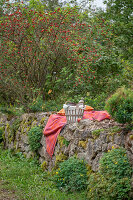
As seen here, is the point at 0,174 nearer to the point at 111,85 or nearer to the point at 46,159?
the point at 46,159

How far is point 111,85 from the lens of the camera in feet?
28.8

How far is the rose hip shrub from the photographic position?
908cm

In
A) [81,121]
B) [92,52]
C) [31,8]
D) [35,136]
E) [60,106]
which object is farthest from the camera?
[31,8]

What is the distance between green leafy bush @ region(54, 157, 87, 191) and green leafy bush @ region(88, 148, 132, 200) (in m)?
0.41

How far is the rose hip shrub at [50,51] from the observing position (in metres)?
9.08

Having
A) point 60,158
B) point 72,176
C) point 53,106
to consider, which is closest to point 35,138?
point 60,158

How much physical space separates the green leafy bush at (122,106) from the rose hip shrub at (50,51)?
454 cm

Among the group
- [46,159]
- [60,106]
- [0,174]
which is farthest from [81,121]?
[60,106]

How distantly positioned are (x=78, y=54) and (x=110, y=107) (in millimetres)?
5585

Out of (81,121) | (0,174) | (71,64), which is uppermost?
(71,64)

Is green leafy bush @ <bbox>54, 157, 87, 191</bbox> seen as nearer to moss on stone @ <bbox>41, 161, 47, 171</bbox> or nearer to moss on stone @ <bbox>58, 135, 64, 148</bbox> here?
moss on stone @ <bbox>58, 135, 64, 148</bbox>

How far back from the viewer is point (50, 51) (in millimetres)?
9391

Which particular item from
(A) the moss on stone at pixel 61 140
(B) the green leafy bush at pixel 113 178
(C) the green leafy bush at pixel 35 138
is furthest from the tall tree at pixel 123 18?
(B) the green leafy bush at pixel 113 178

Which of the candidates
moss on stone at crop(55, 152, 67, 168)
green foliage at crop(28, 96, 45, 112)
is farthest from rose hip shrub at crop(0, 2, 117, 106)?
moss on stone at crop(55, 152, 67, 168)
